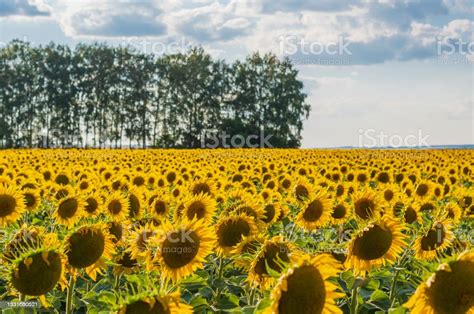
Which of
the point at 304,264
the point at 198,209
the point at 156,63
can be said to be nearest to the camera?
the point at 304,264

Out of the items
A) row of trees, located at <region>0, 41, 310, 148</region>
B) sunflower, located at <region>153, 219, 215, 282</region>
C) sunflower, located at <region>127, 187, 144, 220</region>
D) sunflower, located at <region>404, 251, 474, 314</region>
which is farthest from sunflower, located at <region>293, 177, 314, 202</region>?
row of trees, located at <region>0, 41, 310, 148</region>

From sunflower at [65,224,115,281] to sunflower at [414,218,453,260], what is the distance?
2.18 metres

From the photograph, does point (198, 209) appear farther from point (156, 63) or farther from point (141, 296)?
point (156, 63)

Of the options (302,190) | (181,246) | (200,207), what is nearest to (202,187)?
(302,190)

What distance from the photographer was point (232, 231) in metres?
4.54

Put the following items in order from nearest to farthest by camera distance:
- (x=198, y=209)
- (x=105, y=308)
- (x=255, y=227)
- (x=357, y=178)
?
(x=105, y=308)
(x=255, y=227)
(x=198, y=209)
(x=357, y=178)

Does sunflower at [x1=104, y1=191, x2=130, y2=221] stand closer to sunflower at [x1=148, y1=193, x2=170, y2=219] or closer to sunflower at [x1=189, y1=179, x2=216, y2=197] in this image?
sunflower at [x1=148, y1=193, x2=170, y2=219]

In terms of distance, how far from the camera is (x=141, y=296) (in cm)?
222

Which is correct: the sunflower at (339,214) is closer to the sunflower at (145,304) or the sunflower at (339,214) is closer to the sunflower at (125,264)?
the sunflower at (125,264)

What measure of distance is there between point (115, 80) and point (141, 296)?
8406 centimetres

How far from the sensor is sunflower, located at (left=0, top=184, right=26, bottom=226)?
6.88m

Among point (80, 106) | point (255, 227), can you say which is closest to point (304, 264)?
point (255, 227)

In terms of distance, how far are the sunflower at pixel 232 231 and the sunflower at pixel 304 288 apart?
204cm

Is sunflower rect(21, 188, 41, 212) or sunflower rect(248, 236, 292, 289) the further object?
sunflower rect(21, 188, 41, 212)
